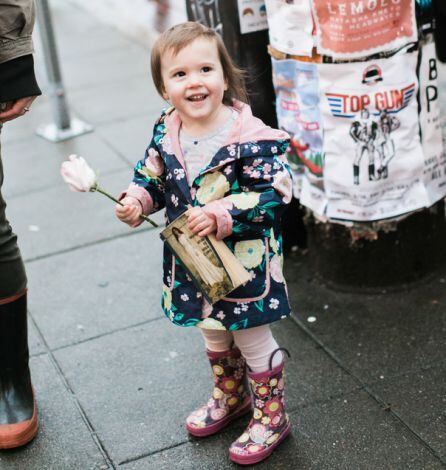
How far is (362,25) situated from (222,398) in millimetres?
1485

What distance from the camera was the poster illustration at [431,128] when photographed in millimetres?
3535

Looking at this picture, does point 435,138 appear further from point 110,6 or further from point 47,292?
point 110,6

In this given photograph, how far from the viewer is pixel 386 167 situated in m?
3.58

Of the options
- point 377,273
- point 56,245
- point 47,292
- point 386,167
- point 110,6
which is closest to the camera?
point 386,167

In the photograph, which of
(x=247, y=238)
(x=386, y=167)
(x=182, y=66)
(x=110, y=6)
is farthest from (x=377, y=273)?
(x=110, y=6)

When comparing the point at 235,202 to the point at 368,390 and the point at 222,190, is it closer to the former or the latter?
the point at 222,190

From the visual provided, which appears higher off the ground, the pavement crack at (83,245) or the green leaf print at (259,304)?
the green leaf print at (259,304)

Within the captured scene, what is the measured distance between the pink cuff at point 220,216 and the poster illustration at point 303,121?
3.69 ft

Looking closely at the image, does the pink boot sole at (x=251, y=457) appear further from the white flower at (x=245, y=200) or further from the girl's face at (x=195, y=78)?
the girl's face at (x=195, y=78)

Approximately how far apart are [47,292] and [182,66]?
197 centimetres

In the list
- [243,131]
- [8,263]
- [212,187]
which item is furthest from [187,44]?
[8,263]

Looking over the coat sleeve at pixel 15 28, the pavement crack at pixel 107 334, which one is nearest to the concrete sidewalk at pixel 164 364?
the pavement crack at pixel 107 334

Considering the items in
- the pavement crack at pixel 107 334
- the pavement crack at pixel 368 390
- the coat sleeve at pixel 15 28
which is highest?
the coat sleeve at pixel 15 28

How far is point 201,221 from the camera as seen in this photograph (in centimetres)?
257
